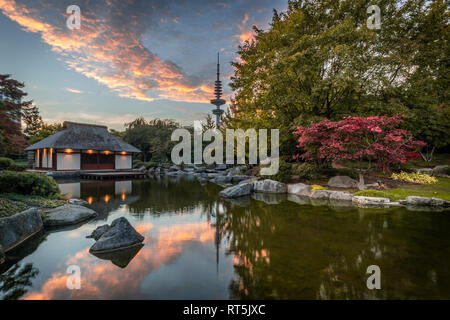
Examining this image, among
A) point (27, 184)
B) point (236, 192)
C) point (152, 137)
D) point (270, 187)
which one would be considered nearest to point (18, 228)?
point (27, 184)

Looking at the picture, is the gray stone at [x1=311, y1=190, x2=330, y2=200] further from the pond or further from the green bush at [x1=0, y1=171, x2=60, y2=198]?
the green bush at [x1=0, y1=171, x2=60, y2=198]

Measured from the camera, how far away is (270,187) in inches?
446

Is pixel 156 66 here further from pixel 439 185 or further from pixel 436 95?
pixel 436 95

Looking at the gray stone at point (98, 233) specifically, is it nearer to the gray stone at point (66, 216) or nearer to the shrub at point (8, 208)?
the gray stone at point (66, 216)

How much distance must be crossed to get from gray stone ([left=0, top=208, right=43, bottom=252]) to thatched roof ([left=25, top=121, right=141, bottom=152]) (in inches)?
736

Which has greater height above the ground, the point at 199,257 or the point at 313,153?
the point at 313,153

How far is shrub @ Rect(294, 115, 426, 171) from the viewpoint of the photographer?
8812 millimetres

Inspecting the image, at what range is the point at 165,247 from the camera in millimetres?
4320

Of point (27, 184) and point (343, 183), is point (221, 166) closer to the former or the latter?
point (343, 183)

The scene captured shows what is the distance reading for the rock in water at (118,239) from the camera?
163 inches

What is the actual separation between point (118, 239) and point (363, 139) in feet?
34.9

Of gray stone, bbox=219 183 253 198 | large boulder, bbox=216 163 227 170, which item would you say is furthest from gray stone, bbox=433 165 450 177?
large boulder, bbox=216 163 227 170
